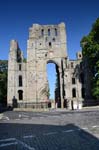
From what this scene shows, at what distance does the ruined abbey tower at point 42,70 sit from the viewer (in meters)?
64.1

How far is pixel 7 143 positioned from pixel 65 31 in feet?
218

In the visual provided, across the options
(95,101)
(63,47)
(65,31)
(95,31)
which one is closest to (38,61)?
(63,47)

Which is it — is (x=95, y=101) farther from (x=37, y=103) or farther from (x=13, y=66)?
(x=13, y=66)

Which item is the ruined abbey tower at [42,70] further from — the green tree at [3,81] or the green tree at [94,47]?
the green tree at [94,47]

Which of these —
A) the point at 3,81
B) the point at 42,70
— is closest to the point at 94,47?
the point at 42,70

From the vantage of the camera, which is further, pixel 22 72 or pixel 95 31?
pixel 22 72

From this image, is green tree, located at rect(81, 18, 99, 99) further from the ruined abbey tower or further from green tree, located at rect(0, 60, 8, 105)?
green tree, located at rect(0, 60, 8, 105)

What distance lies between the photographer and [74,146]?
7.63m

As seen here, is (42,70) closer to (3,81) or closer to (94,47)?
(3,81)

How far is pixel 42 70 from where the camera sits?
68.2 metres

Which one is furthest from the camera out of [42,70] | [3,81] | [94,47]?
[3,81]

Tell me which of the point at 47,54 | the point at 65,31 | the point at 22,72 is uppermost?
the point at 65,31

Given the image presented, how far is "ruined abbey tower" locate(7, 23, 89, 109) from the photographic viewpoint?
64.1 meters

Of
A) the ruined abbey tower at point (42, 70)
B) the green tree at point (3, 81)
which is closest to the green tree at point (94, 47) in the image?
the ruined abbey tower at point (42, 70)
